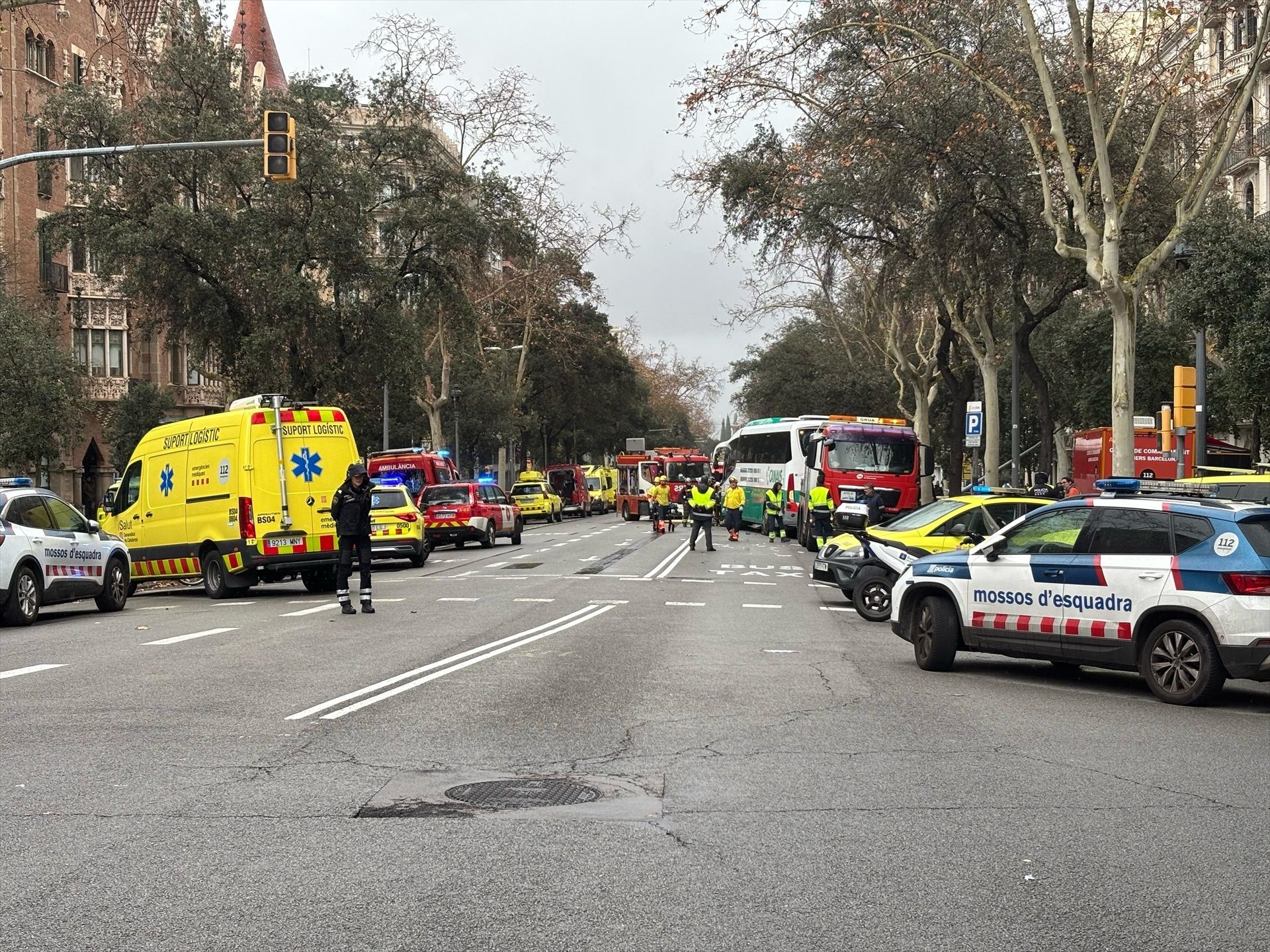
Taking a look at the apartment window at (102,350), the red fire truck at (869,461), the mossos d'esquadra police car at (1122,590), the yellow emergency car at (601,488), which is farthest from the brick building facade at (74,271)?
the mossos d'esquadra police car at (1122,590)

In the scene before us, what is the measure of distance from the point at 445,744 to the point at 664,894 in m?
3.37

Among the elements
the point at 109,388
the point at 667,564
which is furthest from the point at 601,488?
the point at 667,564

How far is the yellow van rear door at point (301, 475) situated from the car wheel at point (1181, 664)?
13.1m

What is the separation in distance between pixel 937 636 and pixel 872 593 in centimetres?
546

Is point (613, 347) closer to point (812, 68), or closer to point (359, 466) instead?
point (812, 68)

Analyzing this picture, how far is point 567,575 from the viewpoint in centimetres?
2609

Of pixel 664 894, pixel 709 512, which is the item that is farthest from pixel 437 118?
pixel 664 894

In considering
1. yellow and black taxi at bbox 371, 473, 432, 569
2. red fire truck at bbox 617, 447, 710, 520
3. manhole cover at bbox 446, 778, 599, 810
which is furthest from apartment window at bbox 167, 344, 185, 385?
manhole cover at bbox 446, 778, 599, 810

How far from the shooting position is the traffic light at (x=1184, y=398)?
22.6 metres

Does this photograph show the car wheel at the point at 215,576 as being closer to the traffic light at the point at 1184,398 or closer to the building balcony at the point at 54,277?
the traffic light at the point at 1184,398

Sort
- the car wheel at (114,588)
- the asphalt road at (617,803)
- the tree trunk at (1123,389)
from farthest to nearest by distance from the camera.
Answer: the tree trunk at (1123,389), the car wheel at (114,588), the asphalt road at (617,803)

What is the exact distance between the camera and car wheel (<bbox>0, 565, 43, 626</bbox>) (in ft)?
55.6

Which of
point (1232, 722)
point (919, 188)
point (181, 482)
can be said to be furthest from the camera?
point (919, 188)

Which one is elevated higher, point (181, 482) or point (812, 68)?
point (812, 68)
